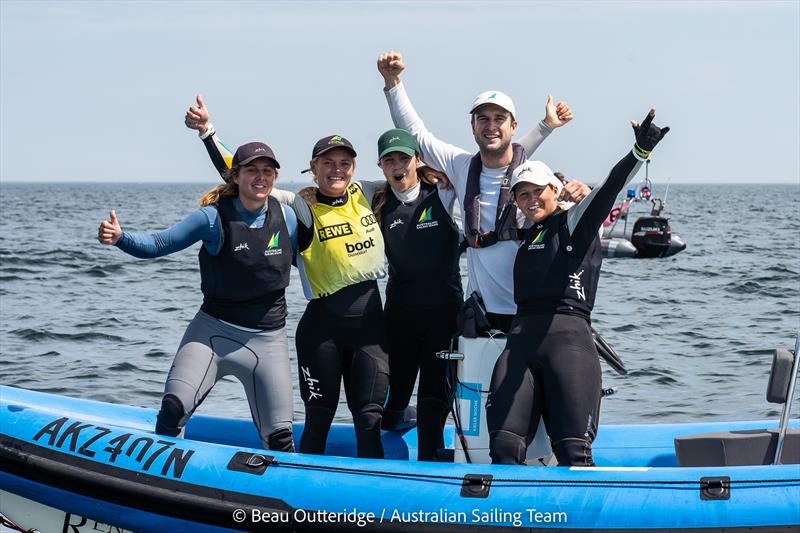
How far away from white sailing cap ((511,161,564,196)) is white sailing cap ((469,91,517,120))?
14.4 inches

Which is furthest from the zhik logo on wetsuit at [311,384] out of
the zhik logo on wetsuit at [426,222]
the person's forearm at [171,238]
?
the zhik logo on wetsuit at [426,222]

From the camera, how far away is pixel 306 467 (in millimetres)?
4934

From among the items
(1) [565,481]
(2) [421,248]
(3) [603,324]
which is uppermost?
(2) [421,248]

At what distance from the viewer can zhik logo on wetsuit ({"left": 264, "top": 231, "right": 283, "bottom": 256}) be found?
5.16 metres

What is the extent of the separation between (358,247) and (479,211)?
62 centimetres

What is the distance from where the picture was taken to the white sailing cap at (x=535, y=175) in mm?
4715

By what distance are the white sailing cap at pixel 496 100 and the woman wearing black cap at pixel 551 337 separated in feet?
1.30

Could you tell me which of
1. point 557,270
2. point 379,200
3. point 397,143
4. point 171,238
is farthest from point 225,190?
point 557,270

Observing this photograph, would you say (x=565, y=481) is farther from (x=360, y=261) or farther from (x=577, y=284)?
(x=360, y=261)

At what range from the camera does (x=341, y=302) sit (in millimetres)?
5234

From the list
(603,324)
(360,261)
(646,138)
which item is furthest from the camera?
(603,324)

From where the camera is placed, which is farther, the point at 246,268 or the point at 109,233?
the point at 246,268

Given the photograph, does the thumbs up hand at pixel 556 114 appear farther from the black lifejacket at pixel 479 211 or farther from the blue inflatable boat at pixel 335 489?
the blue inflatable boat at pixel 335 489

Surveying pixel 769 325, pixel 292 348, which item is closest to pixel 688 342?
pixel 769 325
